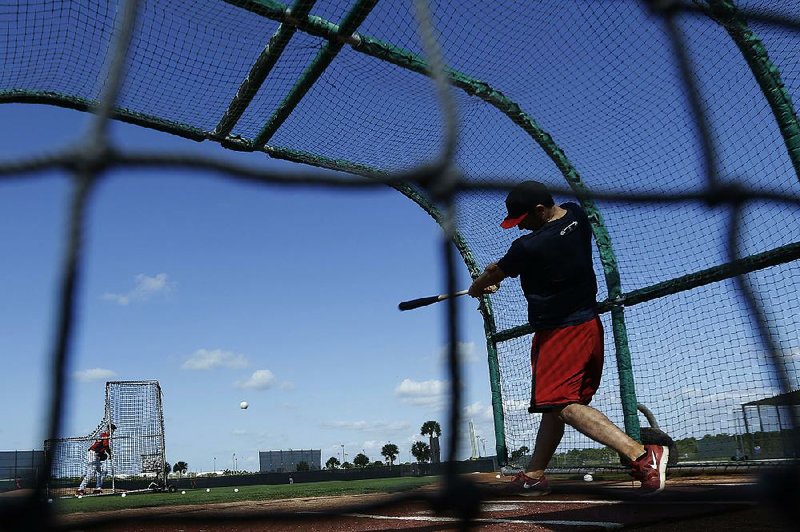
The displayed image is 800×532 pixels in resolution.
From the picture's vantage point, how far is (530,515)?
3113 millimetres

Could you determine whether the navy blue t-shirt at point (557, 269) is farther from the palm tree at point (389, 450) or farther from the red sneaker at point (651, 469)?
the palm tree at point (389, 450)

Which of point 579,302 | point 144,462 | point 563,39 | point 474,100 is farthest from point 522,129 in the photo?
point 144,462

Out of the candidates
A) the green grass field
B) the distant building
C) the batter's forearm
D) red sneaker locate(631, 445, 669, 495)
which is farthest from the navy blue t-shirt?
the distant building

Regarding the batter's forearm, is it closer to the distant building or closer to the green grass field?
the green grass field

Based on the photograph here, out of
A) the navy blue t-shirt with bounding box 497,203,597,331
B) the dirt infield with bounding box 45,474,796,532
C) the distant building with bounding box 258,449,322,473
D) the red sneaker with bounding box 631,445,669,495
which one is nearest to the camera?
the dirt infield with bounding box 45,474,796,532

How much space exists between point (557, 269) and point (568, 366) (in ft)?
1.45

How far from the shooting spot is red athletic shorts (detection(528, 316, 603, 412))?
3078 mm

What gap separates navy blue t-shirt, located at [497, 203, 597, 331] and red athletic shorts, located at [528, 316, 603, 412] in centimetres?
6

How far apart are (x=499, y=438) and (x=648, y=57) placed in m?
3.96

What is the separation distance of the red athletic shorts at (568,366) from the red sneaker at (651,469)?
1.30ft

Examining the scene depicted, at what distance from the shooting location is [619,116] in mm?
4828

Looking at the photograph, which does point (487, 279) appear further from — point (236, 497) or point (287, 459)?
point (287, 459)

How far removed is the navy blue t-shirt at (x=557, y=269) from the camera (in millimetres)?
3049

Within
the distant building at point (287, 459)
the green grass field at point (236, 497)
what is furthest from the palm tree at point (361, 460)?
the green grass field at point (236, 497)
